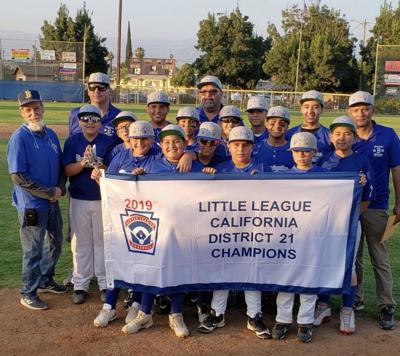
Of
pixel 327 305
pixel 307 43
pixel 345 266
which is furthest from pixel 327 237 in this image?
pixel 307 43

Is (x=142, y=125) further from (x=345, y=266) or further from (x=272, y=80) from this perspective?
(x=272, y=80)

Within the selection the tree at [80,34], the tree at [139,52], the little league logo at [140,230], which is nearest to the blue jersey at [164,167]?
the little league logo at [140,230]

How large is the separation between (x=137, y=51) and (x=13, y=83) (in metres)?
106

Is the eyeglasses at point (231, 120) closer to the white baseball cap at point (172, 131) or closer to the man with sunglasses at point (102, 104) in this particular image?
the white baseball cap at point (172, 131)

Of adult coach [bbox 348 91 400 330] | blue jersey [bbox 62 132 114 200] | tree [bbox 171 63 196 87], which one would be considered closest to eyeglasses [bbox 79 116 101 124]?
blue jersey [bbox 62 132 114 200]

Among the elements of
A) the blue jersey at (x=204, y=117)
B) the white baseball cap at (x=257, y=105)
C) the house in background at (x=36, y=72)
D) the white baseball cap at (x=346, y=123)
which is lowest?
the blue jersey at (x=204, y=117)

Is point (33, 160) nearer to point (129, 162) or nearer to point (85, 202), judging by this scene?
point (85, 202)

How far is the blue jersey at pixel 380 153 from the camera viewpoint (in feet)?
17.6

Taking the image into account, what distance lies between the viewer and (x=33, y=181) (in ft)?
17.5

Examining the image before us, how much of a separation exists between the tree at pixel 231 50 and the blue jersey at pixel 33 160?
57477 mm

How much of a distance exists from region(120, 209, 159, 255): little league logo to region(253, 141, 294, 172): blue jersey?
48.2 inches

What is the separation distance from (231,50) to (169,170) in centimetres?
5926

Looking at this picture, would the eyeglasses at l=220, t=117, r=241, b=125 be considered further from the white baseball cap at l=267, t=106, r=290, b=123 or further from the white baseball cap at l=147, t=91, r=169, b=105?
the white baseball cap at l=147, t=91, r=169, b=105

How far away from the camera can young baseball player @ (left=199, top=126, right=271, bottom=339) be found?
504 cm
